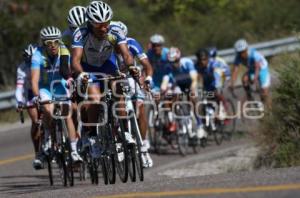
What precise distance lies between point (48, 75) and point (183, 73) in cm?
522

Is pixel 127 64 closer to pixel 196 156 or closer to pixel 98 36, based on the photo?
pixel 98 36

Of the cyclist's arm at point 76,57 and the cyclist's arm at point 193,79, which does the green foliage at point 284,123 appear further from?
the cyclist's arm at point 76,57

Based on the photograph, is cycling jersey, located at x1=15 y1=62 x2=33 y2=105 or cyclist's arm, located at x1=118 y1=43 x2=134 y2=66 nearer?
cyclist's arm, located at x1=118 y1=43 x2=134 y2=66

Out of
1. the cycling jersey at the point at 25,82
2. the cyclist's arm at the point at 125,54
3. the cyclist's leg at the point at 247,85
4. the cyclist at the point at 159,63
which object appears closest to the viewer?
the cyclist's arm at the point at 125,54

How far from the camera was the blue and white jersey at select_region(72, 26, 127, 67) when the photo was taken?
1362 centimetres

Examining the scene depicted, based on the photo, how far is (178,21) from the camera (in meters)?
37.6

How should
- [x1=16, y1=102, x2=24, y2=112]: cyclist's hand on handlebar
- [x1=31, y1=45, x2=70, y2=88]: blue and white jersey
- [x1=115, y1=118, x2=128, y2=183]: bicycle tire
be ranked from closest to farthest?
[x1=115, y1=118, x2=128, y2=183]: bicycle tire, [x1=16, y1=102, x2=24, y2=112]: cyclist's hand on handlebar, [x1=31, y1=45, x2=70, y2=88]: blue and white jersey

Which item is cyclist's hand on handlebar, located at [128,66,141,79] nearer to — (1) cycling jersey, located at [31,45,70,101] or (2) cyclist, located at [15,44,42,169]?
(1) cycling jersey, located at [31,45,70,101]

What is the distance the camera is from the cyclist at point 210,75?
2153 centimetres

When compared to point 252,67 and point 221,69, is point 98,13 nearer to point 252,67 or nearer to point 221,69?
point 221,69

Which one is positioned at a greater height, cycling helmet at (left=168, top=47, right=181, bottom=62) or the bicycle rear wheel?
cycling helmet at (left=168, top=47, right=181, bottom=62)

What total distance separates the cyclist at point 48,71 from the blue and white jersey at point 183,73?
471 cm

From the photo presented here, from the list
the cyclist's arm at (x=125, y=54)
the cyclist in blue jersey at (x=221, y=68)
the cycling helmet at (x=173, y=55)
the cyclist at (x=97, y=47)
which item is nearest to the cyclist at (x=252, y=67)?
the cyclist in blue jersey at (x=221, y=68)

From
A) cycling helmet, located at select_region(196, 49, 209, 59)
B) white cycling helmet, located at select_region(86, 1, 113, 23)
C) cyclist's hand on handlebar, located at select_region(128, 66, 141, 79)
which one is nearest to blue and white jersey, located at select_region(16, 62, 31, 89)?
white cycling helmet, located at select_region(86, 1, 113, 23)
